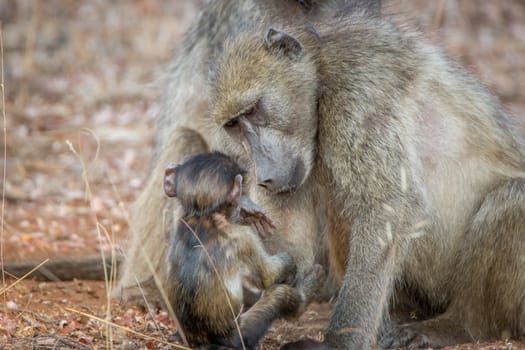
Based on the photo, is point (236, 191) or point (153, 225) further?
point (153, 225)

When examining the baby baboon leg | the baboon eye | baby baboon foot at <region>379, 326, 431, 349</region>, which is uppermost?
the baboon eye

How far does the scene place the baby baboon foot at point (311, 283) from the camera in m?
3.72

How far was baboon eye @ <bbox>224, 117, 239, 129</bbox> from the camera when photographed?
371cm

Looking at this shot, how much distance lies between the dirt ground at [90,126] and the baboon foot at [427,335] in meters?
0.16

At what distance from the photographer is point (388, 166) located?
3582 mm

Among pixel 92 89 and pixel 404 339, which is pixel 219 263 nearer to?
pixel 404 339

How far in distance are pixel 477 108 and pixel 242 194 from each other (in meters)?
1.14

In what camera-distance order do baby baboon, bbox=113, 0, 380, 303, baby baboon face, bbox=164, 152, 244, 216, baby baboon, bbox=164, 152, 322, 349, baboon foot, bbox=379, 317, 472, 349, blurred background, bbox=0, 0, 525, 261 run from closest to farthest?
baby baboon, bbox=164, 152, 322, 349, baby baboon face, bbox=164, 152, 244, 216, baboon foot, bbox=379, 317, 472, 349, baby baboon, bbox=113, 0, 380, 303, blurred background, bbox=0, 0, 525, 261

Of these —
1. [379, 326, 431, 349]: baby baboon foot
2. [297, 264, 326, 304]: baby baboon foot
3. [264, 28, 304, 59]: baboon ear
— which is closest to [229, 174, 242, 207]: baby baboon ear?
[297, 264, 326, 304]: baby baboon foot

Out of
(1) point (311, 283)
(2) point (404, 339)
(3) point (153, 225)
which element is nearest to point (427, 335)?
(2) point (404, 339)

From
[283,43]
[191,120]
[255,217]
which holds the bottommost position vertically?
[255,217]

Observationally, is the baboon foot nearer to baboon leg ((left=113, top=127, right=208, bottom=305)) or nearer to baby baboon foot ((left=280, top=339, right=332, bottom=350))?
baby baboon foot ((left=280, top=339, right=332, bottom=350))

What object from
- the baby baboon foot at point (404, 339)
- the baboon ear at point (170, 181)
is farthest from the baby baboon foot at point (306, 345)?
the baboon ear at point (170, 181)

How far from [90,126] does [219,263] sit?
475 centimetres
